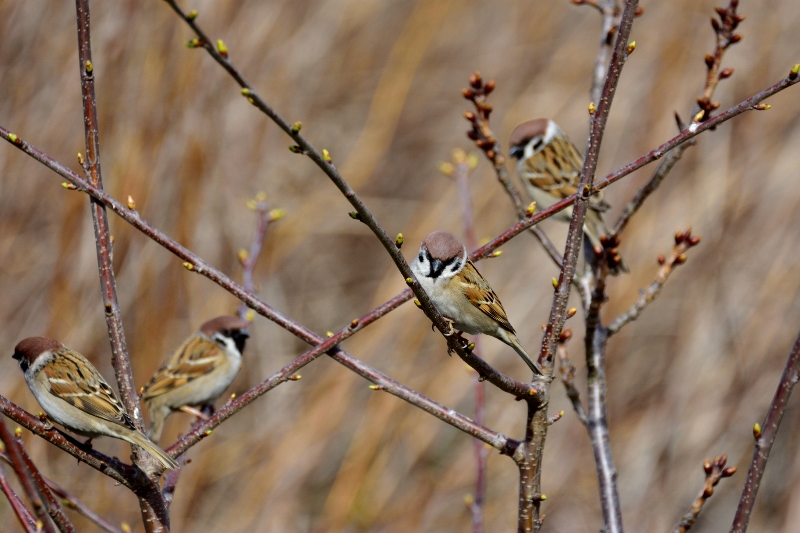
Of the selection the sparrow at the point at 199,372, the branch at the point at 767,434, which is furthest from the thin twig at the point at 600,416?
the sparrow at the point at 199,372

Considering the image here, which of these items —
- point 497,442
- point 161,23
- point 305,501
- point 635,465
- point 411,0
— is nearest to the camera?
point 497,442

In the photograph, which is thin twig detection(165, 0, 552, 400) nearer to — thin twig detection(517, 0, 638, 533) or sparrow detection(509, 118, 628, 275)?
thin twig detection(517, 0, 638, 533)

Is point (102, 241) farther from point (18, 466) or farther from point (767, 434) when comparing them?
point (767, 434)

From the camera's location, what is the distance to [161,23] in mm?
4453

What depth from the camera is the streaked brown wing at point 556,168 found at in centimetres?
454

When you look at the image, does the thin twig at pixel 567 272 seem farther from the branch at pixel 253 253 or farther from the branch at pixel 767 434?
the branch at pixel 253 253

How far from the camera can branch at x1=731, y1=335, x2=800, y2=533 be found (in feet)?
4.95

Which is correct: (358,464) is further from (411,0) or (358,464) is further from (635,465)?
(411,0)

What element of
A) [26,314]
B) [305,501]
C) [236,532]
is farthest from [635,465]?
[26,314]

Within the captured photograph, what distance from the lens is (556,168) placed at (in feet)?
15.0

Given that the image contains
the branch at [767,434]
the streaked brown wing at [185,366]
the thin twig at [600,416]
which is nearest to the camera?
the branch at [767,434]

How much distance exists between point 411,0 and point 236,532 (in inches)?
170

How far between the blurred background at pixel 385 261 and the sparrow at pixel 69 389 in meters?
1.70

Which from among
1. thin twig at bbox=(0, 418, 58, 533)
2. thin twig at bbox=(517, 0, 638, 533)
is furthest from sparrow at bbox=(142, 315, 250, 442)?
thin twig at bbox=(0, 418, 58, 533)
